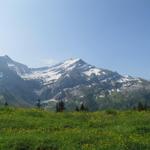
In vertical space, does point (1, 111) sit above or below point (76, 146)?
above

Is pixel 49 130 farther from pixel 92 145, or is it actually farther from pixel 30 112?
pixel 30 112

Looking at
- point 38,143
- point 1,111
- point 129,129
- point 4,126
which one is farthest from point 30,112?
point 38,143

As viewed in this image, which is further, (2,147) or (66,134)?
(66,134)

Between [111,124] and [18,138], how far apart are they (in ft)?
39.9

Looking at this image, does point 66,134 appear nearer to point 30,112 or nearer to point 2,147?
point 2,147

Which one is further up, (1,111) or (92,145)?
(1,111)

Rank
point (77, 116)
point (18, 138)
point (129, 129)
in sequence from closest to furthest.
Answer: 1. point (18, 138)
2. point (129, 129)
3. point (77, 116)

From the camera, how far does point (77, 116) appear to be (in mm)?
41750

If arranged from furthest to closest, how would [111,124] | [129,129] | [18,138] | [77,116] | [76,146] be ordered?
[77,116] < [111,124] < [129,129] < [18,138] < [76,146]

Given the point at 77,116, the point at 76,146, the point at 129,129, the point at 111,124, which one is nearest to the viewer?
the point at 76,146

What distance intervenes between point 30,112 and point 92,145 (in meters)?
20.3

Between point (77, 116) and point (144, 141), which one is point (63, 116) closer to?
point (77, 116)

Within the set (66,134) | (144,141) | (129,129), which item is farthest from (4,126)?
(144,141)

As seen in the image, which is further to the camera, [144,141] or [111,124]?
[111,124]
